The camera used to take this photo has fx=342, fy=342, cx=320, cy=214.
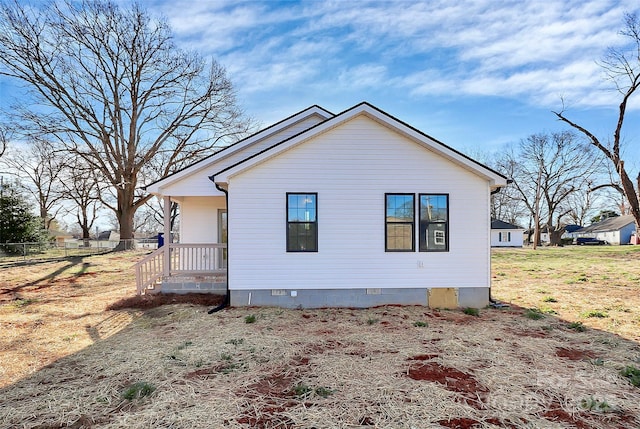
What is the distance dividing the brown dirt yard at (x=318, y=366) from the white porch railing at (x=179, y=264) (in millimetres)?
961

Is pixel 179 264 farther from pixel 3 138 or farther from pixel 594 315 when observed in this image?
pixel 3 138

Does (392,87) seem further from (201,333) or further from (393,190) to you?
(201,333)

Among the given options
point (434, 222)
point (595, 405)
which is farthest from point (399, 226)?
point (595, 405)

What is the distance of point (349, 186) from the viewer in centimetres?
856

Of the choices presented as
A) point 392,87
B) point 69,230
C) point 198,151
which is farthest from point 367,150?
point 69,230

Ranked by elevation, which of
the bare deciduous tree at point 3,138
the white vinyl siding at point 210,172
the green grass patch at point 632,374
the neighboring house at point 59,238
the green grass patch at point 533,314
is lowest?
the green grass patch at point 533,314

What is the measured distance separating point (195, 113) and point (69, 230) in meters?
61.7

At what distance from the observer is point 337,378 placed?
460 centimetres

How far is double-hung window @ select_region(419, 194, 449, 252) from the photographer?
865 centimetres

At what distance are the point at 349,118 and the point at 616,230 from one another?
61.0 meters

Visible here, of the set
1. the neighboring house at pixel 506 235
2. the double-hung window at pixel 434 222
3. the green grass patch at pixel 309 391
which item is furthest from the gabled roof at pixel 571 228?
the green grass patch at pixel 309 391

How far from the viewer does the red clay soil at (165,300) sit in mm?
9133

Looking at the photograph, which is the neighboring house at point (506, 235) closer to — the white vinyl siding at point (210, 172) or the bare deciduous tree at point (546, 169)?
the bare deciduous tree at point (546, 169)

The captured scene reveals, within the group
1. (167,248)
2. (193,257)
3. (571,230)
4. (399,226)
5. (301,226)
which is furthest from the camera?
(571,230)
